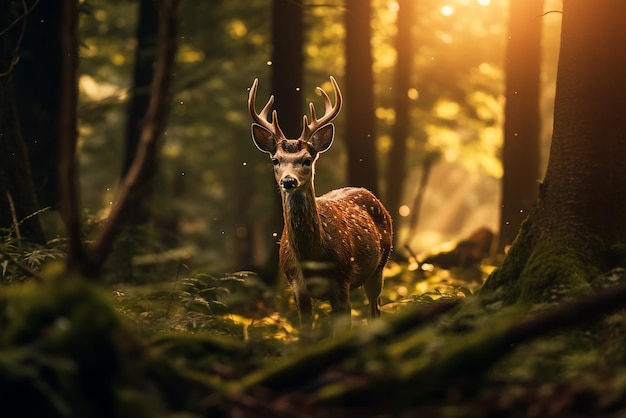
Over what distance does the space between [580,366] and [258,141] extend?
5601 mm

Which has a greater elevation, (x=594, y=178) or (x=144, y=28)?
(x=144, y=28)

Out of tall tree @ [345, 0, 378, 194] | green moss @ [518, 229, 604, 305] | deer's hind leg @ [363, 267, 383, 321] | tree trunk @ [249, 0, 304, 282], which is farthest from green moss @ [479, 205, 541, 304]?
tall tree @ [345, 0, 378, 194]

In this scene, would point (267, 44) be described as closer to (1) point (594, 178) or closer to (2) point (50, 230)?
(2) point (50, 230)

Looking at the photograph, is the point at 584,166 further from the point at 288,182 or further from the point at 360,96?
the point at 360,96

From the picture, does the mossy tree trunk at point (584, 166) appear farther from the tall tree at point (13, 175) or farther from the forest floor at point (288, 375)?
the tall tree at point (13, 175)

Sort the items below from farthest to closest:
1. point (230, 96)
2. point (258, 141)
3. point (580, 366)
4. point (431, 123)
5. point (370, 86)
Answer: point (431, 123)
point (230, 96)
point (370, 86)
point (258, 141)
point (580, 366)

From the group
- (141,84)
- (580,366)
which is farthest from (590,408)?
(141,84)

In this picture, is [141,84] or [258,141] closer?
[258,141]

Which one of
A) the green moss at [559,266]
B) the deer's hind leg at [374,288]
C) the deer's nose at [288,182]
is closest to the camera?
the green moss at [559,266]

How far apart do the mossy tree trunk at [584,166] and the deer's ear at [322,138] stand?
306cm

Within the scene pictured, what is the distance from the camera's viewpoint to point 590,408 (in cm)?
477

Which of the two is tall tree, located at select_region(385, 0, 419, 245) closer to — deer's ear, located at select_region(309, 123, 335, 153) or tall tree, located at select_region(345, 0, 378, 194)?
tall tree, located at select_region(345, 0, 378, 194)

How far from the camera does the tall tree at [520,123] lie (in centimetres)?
1524

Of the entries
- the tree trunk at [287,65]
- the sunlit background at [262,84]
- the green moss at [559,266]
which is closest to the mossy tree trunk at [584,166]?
the green moss at [559,266]
